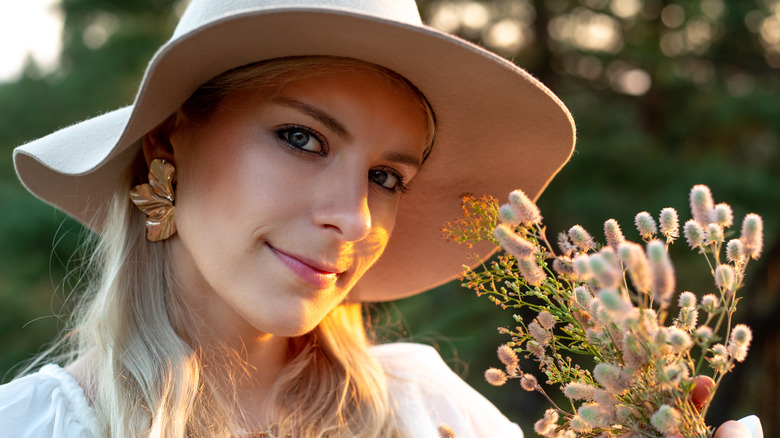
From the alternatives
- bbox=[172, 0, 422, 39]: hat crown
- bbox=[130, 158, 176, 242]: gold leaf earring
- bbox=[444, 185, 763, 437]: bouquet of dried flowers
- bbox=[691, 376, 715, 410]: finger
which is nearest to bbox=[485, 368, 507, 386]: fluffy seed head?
bbox=[444, 185, 763, 437]: bouquet of dried flowers

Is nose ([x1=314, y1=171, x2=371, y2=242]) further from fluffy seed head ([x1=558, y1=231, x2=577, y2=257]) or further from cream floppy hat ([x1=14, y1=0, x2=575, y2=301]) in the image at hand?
fluffy seed head ([x1=558, y1=231, x2=577, y2=257])

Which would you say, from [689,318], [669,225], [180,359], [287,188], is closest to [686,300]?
[689,318]

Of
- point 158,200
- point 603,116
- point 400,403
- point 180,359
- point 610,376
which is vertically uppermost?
point 610,376

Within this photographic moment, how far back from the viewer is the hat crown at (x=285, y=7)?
1.49 metres

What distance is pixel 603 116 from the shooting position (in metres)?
6.96

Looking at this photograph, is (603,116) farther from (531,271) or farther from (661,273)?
(661,273)

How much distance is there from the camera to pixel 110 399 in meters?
1.67

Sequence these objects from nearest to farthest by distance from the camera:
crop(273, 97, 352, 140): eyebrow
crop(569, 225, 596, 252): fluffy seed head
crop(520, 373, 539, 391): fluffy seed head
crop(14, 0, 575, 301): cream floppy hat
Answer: crop(569, 225, 596, 252): fluffy seed head
crop(520, 373, 539, 391): fluffy seed head
crop(14, 0, 575, 301): cream floppy hat
crop(273, 97, 352, 140): eyebrow

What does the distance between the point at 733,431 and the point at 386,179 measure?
949 mm

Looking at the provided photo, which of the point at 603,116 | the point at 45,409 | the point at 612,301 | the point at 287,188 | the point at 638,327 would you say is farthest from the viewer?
the point at 603,116

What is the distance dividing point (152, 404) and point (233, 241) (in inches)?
17.0

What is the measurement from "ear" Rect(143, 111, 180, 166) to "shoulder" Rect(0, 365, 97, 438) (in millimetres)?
574

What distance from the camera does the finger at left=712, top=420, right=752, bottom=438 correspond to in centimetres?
123

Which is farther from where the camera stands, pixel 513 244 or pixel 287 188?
pixel 287 188
